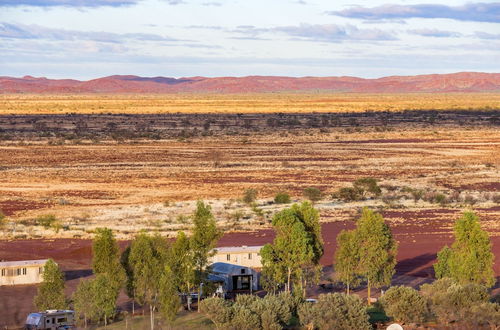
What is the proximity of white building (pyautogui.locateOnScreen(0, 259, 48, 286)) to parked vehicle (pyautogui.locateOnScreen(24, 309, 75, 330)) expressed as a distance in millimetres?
5999

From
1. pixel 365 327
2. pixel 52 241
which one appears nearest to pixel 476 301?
pixel 365 327

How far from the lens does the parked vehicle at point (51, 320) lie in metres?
25.5

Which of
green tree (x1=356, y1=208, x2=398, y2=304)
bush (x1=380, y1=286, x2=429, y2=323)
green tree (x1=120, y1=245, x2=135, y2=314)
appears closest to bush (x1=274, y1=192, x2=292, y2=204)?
green tree (x1=356, y1=208, x2=398, y2=304)

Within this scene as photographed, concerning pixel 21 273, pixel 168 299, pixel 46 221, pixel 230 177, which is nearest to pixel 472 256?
pixel 168 299

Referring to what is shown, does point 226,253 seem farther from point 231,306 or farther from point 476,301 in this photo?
point 476,301

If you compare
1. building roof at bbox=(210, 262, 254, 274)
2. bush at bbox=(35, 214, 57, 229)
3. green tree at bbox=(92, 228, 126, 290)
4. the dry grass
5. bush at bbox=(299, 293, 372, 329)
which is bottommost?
→ the dry grass

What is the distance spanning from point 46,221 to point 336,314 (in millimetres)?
24121

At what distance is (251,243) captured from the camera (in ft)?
131

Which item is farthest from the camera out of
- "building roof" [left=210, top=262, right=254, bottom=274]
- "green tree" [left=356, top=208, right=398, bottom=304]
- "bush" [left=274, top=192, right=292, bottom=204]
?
"bush" [left=274, top=192, right=292, bottom=204]

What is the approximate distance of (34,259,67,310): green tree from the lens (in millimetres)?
27156

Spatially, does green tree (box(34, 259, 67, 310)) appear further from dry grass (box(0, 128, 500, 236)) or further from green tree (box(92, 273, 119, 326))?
dry grass (box(0, 128, 500, 236))

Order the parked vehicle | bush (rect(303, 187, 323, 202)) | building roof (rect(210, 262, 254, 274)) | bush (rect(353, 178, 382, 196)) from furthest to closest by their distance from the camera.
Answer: bush (rect(353, 178, 382, 196))
bush (rect(303, 187, 323, 202))
building roof (rect(210, 262, 254, 274))
the parked vehicle

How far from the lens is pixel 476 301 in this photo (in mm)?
25719

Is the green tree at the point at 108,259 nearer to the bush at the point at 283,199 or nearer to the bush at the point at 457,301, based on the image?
the bush at the point at 457,301
